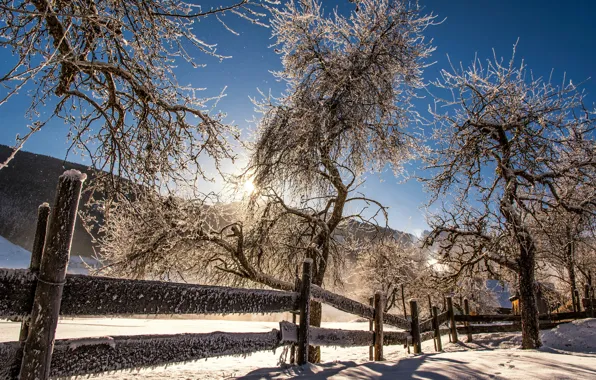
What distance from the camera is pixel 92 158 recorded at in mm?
4031

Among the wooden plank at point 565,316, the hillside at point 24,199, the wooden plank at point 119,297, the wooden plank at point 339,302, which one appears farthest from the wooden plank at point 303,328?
the hillside at point 24,199

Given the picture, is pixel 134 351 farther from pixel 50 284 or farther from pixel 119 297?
pixel 50 284

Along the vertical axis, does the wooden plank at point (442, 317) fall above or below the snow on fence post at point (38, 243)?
below

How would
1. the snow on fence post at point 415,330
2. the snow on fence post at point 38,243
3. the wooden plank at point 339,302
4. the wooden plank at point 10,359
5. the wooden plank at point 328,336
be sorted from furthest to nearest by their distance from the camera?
the snow on fence post at point 415,330 < the wooden plank at point 339,302 < the wooden plank at point 328,336 < the snow on fence post at point 38,243 < the wooden plank at point 10,359

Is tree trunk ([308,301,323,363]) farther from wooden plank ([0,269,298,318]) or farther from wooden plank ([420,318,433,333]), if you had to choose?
wooden plank ([0,269,298,318])

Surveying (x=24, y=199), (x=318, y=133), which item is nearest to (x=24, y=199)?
(x=24, y=199)

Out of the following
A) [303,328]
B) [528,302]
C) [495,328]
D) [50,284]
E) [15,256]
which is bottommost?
[495,328]

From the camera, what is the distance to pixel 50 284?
80.7 inches

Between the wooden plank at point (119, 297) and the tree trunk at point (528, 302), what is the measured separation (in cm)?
839

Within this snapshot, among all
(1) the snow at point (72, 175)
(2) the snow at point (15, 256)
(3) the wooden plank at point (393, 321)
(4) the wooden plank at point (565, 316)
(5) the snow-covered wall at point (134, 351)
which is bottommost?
(4) the wooden plank at point (565, 316)

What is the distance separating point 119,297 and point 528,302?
9.69 meters

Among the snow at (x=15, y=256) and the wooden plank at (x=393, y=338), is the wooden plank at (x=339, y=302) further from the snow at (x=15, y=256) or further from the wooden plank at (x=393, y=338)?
the snow at (x=15, y=256)

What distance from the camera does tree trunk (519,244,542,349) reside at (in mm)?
8639

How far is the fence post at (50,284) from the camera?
6.50 ft
